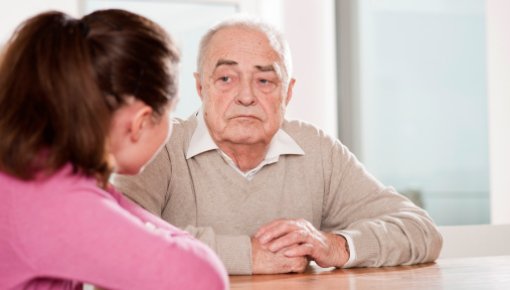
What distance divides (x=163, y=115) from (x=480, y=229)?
232cm

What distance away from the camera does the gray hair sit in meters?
2.17

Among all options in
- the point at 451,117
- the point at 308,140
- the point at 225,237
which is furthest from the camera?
the point at 451,117

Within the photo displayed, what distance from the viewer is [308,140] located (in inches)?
91.7

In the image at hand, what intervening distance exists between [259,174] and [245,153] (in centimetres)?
8

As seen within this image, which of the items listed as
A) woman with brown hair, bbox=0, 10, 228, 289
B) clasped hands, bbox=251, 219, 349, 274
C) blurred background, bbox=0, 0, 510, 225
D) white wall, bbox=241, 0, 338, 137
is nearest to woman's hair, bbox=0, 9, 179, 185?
woman with brown hair, bbox=0, 10, 228, 289

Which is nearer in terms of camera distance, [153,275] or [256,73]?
[153,275]

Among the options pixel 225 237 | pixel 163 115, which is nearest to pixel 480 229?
pixel 225 237

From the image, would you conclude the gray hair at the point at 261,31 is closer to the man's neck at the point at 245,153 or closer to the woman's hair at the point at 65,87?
the man's neck at the point at 245,153

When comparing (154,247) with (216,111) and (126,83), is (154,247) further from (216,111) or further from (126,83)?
(216,111)

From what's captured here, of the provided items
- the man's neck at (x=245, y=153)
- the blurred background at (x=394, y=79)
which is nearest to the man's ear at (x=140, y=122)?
the man's neck at (x=245, y=153)

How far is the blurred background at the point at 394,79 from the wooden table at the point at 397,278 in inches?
80.7

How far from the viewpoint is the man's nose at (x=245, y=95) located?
2096 millimetres

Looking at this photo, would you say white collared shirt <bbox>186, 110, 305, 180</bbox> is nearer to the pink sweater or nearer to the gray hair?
the gray hair

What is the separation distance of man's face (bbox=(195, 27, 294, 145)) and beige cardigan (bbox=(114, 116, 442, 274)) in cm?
12
